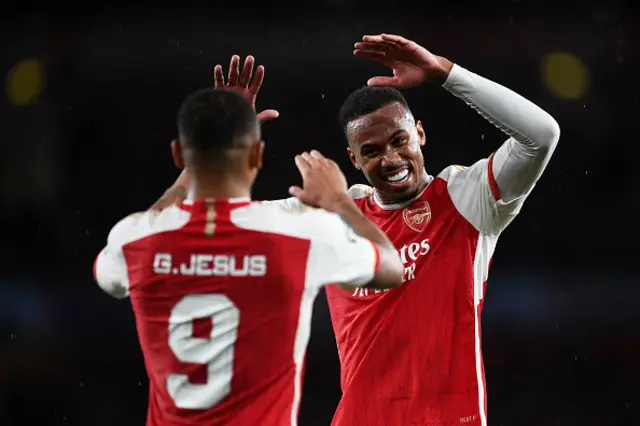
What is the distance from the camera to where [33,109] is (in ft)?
31.0

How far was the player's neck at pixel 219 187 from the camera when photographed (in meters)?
2.32

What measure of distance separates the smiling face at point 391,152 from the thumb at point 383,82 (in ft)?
1.33

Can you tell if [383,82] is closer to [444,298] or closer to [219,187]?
[444,298]

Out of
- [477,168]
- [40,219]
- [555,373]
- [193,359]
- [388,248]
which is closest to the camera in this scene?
[193,359]

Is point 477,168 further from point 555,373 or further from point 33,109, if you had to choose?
point 33,109

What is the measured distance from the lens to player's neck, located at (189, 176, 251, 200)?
7.62 ft

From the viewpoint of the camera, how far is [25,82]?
9.65 m

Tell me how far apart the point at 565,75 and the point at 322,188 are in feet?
26.0

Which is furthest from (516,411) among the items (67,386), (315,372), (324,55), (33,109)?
(33,109)

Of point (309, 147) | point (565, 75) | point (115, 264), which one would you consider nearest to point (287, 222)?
point (115, 264)

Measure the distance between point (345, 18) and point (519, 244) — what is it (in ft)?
10.2

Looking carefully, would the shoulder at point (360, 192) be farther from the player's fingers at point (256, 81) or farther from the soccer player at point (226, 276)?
the soccer player at point (226, 276)

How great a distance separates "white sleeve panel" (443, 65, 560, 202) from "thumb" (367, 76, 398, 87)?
0.75ft

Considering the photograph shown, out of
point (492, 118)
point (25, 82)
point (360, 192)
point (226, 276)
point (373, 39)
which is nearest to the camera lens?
point (226, 276)
